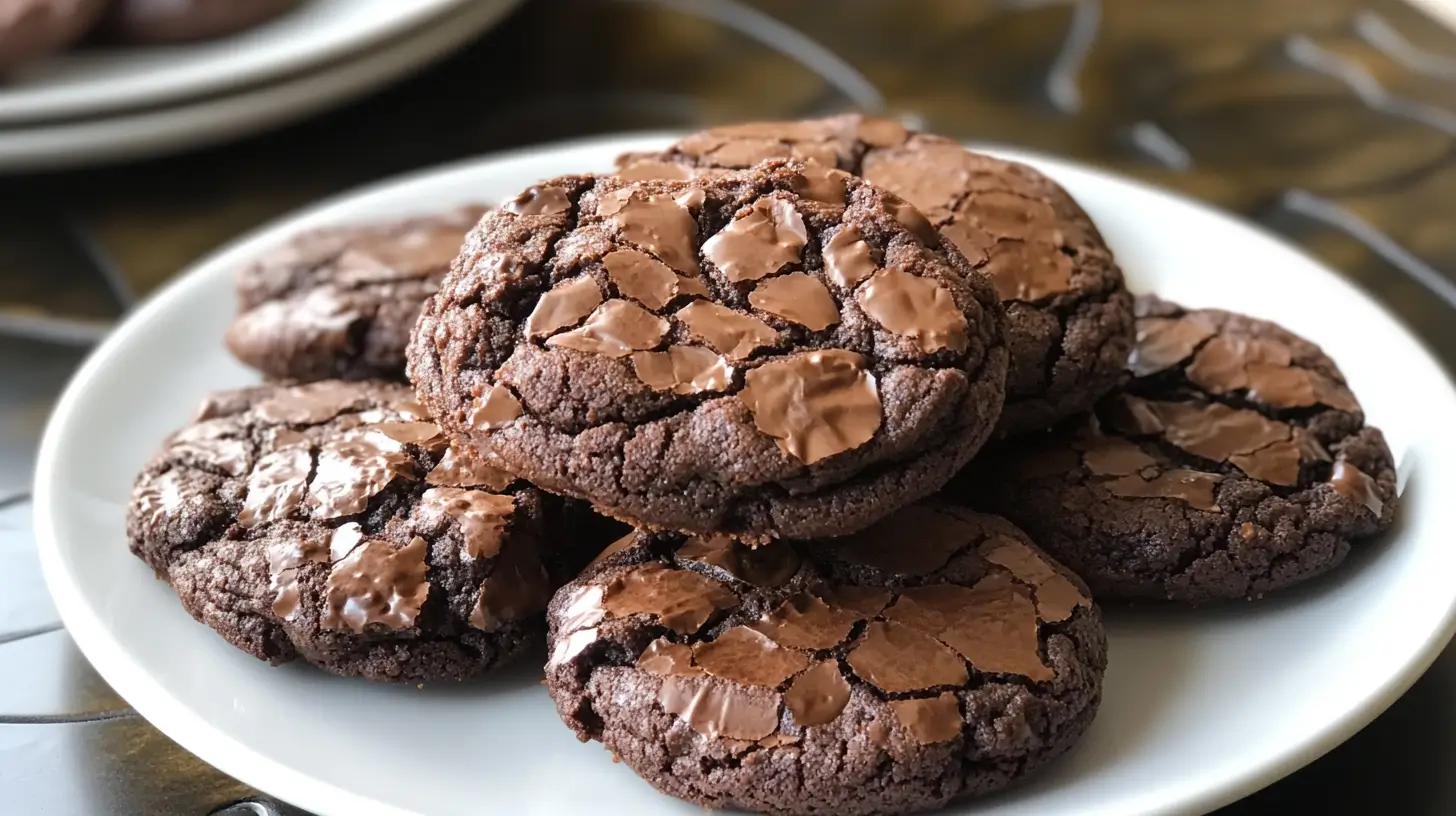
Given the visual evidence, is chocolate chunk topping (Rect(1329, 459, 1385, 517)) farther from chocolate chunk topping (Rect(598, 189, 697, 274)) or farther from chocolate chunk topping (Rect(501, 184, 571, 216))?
chocolate chunk topping (Rect(501, 184, 571, 216))

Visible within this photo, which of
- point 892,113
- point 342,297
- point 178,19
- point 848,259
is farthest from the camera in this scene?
point 892,113

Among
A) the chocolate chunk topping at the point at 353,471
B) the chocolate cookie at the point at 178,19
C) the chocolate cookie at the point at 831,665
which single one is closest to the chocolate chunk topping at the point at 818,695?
the chocolate cookie at the point at 831,665

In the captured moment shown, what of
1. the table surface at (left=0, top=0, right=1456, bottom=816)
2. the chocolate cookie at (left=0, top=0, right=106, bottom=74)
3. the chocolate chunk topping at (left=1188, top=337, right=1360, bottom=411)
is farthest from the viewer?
the chocolate cookie at (left=0, top=0, right=106, bottom=74)

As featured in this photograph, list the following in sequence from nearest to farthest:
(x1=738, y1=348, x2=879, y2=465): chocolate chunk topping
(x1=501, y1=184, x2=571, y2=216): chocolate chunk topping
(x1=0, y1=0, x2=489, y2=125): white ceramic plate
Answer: (x1=738, y1=348, x2=879, y2=465): chocolate chunk topping → (x1=501, y1=184, x2=571, y2=216): chocolate chunk topping → (x1=0, y1=0, x2=489, y2=125): white ceramic plate

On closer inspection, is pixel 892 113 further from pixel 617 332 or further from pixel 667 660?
pixel 667 660

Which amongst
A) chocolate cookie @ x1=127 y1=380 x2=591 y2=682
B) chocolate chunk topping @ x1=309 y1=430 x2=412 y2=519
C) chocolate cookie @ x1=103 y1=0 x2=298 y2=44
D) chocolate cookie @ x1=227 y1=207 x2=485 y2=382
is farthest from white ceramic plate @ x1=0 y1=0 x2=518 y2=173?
Result: chocolate chunk topping @ x1=309 y1=430 x2=412 y2=519

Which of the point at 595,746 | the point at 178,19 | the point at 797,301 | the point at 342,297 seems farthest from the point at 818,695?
the point at 178,19
